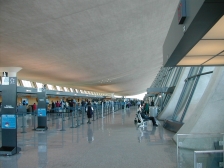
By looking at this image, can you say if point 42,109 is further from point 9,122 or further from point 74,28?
point 9,122

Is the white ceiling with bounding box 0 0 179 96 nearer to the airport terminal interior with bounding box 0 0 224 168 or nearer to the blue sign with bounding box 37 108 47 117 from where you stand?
the airport terminal interior with bounding box 0 0 224 168

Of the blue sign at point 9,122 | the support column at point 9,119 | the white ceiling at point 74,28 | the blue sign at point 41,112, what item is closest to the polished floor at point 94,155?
the support column at point 9,119

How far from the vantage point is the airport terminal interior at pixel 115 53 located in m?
4.18

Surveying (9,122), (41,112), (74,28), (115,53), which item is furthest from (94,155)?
(115,53)

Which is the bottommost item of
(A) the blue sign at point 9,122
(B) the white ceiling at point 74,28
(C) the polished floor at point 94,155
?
(C) the polished floor at point 94,155

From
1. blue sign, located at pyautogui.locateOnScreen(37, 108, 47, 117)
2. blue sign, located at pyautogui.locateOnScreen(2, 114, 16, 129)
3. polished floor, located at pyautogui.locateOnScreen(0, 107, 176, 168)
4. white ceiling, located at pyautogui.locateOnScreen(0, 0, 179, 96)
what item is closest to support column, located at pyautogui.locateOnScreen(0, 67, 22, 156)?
blue sign, located at pyautogui.locateOnScreen(2, 114, 16, 129)

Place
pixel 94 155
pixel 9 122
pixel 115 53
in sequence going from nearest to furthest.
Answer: pixel 94 155 → pixel 9 122 → pixel 115 53

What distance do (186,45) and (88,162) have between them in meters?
4.05

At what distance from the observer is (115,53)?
90.9ft

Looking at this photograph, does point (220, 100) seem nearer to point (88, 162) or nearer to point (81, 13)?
point (88, 162)

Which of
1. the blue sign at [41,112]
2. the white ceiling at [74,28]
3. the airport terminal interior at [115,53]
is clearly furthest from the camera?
the blue sign at [41,112]

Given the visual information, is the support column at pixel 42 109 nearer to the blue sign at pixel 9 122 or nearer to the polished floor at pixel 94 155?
the polished floor at pixel 94 155

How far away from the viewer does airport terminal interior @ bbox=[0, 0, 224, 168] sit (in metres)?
4.18

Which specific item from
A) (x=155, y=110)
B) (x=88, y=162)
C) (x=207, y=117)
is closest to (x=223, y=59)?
(x=207, y=117)
